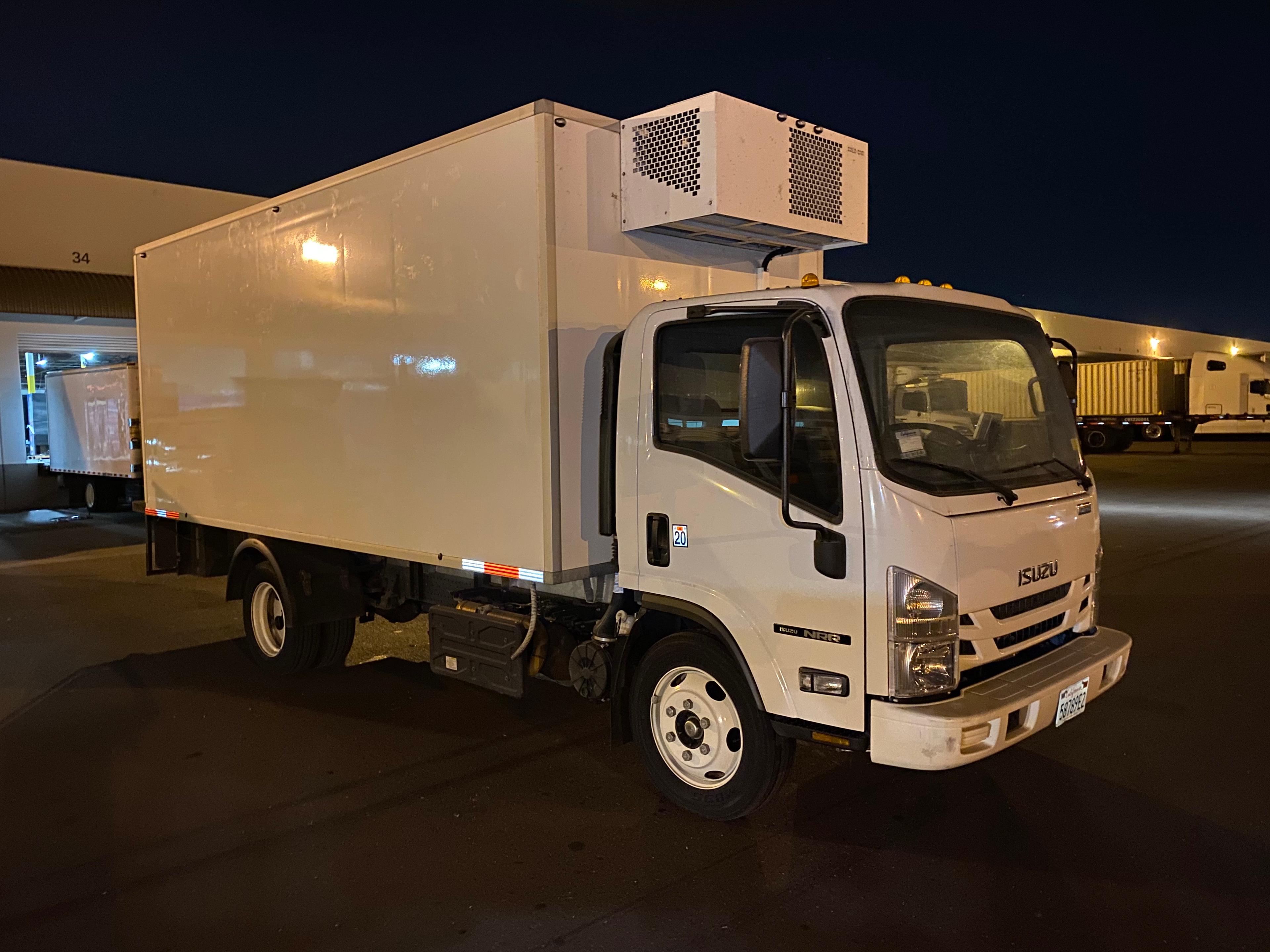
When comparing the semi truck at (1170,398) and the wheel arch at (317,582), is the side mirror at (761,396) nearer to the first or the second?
the wheel arch at (317,582)

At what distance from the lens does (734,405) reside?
4312 mm

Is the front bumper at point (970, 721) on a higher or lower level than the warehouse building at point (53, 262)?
lower

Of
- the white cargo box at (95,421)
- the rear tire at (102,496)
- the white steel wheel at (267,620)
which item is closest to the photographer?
the white steel wheel at (267,620)

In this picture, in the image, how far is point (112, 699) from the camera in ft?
22.2

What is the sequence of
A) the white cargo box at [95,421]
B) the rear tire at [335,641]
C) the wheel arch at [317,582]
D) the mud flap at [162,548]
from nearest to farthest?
the wheel arch at [317,582] → the rear tire at [335,641] → the mud flap at [162,548] → the white cargo box at [95,421]

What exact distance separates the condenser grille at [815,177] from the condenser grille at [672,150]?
24.7 inches

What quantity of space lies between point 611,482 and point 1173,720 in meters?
3.99

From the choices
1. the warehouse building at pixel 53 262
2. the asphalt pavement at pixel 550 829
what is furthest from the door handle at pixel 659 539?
the warehouse building at pixel 53 262

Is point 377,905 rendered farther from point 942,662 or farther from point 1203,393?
point 1203,393

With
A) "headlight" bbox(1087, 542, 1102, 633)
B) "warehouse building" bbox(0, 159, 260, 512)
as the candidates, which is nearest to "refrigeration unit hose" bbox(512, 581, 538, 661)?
"headlight" bbox(1087, 542, 1102, 633)

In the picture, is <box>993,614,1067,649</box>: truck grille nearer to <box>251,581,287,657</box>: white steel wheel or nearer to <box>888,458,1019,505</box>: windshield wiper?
<box>888,458,1019,505</box>: windshield wiper

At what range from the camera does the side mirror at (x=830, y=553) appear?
148 inches

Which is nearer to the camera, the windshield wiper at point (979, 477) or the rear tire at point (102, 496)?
the windshield wiper at point (979, 477)

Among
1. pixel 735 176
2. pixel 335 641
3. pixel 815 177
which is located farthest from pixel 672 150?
pixel 335 641
